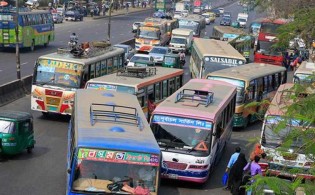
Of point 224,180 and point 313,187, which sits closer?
point 313,187

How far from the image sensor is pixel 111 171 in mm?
11086

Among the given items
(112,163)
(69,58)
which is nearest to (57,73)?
(69,58)

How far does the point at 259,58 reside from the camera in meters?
44.7

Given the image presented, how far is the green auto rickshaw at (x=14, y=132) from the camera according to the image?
53.6 feet

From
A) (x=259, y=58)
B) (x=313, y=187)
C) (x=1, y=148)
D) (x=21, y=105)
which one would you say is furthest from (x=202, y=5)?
(x=313, y=187)

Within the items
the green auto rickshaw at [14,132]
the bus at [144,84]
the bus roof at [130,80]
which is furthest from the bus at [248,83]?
the green auto rickshaw at [14,132]

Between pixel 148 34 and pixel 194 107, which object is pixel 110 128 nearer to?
pixel 194 107

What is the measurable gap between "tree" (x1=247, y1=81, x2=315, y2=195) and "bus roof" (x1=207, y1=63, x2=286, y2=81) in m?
14.5

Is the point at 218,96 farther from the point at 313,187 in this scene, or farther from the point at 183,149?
the point at 313,187

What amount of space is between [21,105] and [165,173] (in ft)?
37.0

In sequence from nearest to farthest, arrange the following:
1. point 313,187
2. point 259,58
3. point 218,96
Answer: point 313,187
point 218,96
point 259,58

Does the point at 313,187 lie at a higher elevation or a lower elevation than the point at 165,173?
higher

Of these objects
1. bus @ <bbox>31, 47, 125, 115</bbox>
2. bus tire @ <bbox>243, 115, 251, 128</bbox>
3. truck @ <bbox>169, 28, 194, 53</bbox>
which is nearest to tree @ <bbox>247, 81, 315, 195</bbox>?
bus @ <bbox>31, 47, 125, 115</bbox>

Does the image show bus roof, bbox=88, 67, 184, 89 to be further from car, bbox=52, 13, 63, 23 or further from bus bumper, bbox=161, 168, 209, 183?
car, bbox=52, 13, 63, 23
